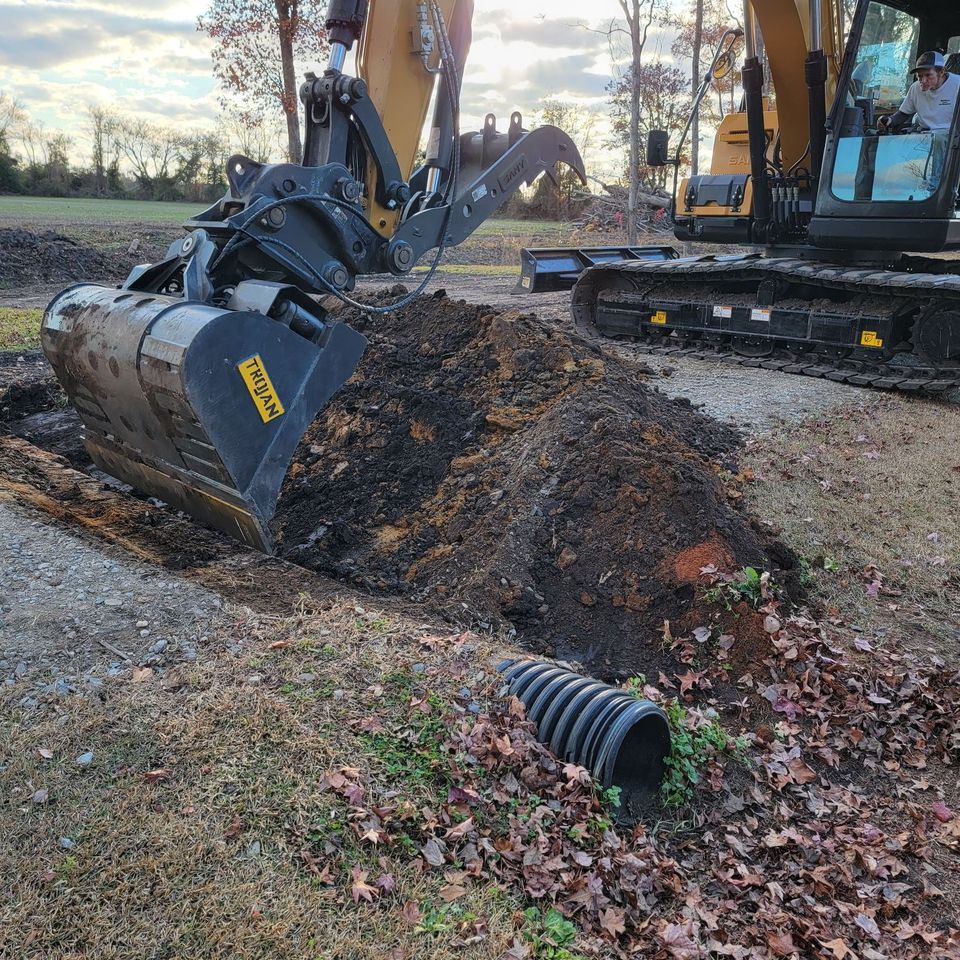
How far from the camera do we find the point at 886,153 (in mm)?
8812

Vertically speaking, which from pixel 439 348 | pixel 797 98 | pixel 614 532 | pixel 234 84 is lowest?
pixel 614 532

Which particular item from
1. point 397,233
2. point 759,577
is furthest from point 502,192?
point 759,577

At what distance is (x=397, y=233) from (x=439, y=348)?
158 centimetres

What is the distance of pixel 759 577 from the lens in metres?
4.93

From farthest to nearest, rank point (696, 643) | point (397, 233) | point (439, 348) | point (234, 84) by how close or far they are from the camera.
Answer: point (234, 84)
point (439, 348)
point (397, 233)
point (696, 643)

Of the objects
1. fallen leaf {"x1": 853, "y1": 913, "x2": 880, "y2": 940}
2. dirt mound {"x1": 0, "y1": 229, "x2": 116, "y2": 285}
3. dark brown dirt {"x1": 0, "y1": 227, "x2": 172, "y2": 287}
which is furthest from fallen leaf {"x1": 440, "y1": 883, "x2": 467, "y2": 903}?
dirt mound {"x1": 0, "y1": 229, "x2": 116, "y2": 285}

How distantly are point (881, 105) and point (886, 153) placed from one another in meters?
0.68

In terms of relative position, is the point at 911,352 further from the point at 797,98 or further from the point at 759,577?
the point at 759,577

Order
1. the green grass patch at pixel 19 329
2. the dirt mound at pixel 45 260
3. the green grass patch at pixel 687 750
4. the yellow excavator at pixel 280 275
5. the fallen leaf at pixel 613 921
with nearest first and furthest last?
the fallen leaf at pixel 613 921 < the green grass patch at pixel 687 750 < the yellow excavator at pixel 280 275 < the green grass patch at pixel 19 329 < the dirt mound at pixel 45 260

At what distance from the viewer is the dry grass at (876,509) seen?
5.22 metres

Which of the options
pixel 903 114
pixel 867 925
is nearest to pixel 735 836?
pixel 867 925

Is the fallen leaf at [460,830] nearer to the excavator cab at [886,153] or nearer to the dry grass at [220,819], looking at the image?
the dry grass at [220,819]

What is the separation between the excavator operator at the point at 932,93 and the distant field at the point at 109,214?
2285cm

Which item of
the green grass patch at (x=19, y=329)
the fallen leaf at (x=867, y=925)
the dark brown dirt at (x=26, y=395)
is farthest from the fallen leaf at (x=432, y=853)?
the green grass patch at (x=19, y=329)
